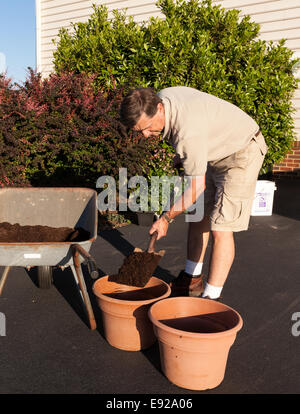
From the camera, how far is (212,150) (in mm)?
2564

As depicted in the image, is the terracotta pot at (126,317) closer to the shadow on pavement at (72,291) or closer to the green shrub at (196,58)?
the shadow on pavement at (72,291)

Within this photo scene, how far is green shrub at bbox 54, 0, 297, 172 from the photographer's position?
5.61m

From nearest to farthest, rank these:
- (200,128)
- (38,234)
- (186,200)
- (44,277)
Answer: (200,128)
(186,200)
(38,234)
(44,277)

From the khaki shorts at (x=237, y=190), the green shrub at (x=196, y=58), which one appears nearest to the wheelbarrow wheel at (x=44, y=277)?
the khaki shorts at (x=237, y=190)

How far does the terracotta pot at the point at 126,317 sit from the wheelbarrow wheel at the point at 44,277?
94 cm

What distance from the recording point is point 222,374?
2.08 metres

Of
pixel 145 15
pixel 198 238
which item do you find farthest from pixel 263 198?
pixel 145 15

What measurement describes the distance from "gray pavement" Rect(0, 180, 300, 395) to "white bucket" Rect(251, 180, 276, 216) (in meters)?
1.76

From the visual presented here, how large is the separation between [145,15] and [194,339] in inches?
297

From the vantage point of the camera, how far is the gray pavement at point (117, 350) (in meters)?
2.09

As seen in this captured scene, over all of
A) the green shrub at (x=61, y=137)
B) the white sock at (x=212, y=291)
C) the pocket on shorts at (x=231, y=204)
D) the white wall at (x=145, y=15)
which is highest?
the white wall at (x=145, y=15)

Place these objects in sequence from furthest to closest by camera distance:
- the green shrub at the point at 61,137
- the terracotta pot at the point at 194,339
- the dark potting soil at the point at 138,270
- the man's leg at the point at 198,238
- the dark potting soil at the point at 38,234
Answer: the green shrub at the point at 61,137
the man's leg at the point at 198,238
the dark potting soil at the point at 38,234
the dark potting soil at the point at 138,270
the terracotta pot at the point at 194,339
